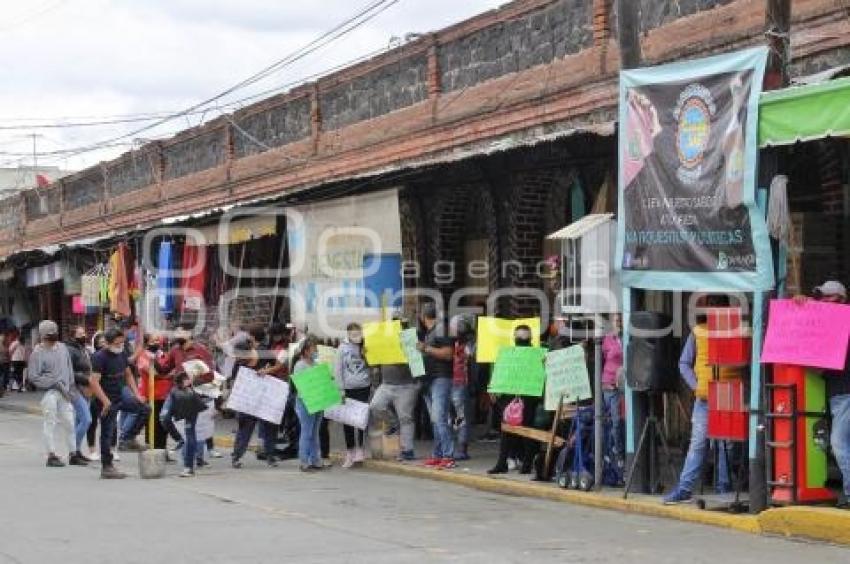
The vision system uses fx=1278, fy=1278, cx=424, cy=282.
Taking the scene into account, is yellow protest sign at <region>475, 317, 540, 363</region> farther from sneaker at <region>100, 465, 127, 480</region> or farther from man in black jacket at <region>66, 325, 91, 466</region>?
man in black jacket at <region>66, 325, 91, 466</region>

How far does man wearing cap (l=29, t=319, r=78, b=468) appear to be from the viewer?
1545 cm

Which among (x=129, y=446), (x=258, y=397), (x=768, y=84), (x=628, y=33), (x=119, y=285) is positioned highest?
(x=628, y=33)

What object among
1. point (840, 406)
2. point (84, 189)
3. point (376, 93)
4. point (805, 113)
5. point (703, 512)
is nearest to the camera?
point (805, 113)

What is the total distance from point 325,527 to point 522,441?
431cm

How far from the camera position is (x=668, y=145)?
456 inches

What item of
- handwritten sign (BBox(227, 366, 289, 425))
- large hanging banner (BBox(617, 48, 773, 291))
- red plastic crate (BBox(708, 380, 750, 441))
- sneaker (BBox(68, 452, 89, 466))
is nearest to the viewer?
large hanging banner (BBox(617, 48, 773, 291))

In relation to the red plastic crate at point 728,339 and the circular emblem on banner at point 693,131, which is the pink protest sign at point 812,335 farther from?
the circular emblem on banner at point 693,131

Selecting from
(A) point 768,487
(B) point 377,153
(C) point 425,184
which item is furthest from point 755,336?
(B) point 377,153

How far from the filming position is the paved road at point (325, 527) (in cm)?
905

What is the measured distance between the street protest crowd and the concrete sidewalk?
0.98 ft

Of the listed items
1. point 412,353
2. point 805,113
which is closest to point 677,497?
point 805,113

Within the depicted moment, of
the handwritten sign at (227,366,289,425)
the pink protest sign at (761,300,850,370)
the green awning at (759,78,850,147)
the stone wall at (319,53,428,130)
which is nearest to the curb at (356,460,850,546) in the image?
the pink protest sign at (761,300,850,370)

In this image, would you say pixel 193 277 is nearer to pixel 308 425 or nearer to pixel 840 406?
pixel 308 425

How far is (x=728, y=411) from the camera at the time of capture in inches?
434
